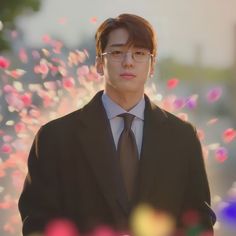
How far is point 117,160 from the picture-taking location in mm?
2770

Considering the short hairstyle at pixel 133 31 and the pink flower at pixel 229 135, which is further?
the pink flower at pixel 229 135

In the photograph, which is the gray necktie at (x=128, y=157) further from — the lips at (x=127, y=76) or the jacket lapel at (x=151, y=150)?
the lips at (x=127, y=76)

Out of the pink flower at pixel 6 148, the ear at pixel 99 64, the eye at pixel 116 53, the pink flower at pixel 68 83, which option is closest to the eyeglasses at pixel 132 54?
Answer: the eye at pixel 116 53

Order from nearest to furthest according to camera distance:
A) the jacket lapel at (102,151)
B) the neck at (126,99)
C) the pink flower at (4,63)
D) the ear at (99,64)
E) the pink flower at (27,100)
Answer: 1. the jacket lapel at (102,151)
2. the neck at (126,99)
3. the ear at (99,64)
4. the pink flower at (27,100)
5. the pink flower at (4,63)

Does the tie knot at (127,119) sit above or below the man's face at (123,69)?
below

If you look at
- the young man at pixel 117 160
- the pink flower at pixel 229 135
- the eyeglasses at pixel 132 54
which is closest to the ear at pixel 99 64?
the young man at pixel 117 160

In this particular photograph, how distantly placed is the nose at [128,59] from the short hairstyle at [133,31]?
5 centimetres

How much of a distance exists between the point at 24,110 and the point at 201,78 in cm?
153

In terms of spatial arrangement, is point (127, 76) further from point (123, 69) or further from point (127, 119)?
point (127, 119)

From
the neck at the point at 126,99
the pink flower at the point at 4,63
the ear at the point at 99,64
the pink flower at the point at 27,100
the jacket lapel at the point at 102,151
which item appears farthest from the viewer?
the pink flower at the point at 4,63

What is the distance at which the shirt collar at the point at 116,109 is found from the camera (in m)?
2.84

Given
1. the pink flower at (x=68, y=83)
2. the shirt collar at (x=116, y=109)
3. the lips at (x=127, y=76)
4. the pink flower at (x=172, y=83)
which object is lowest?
the pink flower at (x=172, y=83)

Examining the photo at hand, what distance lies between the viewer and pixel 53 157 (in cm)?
276

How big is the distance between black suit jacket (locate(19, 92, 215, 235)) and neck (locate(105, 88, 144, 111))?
0.30ft
